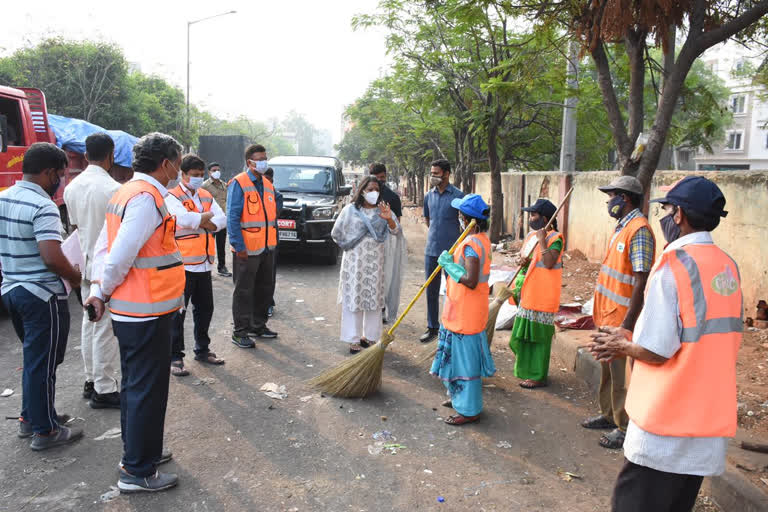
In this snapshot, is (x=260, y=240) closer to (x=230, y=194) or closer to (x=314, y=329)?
(x=230, y=194)

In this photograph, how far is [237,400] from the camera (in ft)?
14.3

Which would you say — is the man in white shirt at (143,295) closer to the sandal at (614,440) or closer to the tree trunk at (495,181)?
the sandal at (614,440)

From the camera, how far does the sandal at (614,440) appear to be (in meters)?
3.78

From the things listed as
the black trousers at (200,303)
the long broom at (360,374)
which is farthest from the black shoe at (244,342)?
the long broom at (360,374)

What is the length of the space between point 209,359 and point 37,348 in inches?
72.2

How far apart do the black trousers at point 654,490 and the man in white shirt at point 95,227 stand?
3.39 metres

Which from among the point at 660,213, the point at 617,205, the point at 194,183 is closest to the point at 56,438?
the point at 194,183

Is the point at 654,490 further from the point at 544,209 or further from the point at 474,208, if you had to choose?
the point at 544,209

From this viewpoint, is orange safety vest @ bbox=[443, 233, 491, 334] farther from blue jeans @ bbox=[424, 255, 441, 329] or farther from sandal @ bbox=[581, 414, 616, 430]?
blue jeans @ bbox=[424, 255, 441, 329]

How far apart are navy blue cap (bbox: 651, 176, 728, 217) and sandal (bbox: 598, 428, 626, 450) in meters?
2.19

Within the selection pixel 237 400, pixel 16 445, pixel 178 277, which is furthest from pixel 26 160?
pixel 237 400

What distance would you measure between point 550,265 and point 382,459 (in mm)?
2131

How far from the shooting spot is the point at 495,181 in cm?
1213

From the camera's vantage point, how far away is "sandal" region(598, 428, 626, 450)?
3.78 metres
